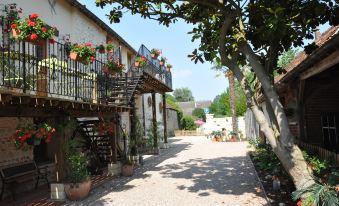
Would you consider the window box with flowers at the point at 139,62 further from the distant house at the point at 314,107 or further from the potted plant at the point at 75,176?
the potted plant at the point at 75,176

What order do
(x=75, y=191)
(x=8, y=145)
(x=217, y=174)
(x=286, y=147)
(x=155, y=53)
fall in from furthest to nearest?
(x=155, y=53)
(x=217, y=174)
(x=8, y=145)
(x=75, y=191)
(x=286, y=147)

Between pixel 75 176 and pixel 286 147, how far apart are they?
4671mm

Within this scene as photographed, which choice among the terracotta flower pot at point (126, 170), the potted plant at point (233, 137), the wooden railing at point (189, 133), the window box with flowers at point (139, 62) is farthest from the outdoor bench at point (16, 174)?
the wooden railing at point (189, 133)

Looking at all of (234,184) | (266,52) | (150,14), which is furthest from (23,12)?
(234,184)

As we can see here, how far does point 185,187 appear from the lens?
8.98m

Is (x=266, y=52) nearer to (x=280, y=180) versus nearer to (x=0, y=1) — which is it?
(x=280, y=180)

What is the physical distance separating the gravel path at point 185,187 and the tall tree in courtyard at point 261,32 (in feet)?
5.62

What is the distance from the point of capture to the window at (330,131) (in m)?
10.2

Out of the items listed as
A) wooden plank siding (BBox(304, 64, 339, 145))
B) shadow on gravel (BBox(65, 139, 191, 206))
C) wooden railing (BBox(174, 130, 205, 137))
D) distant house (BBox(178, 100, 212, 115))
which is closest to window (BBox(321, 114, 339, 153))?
wooden plank siding (BBox(304, 64, 339, 145))

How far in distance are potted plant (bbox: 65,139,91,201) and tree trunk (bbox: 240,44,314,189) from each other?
4402 millimetres

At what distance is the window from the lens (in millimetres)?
10240

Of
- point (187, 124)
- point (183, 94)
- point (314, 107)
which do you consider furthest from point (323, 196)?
point (183, 94)

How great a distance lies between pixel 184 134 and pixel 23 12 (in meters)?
29.5

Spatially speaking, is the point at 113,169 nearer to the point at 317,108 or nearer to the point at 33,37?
the point at 33,37
